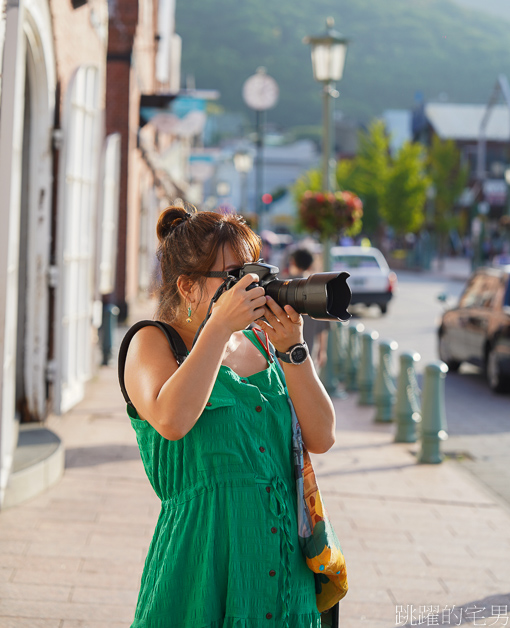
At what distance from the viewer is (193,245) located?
7.20 ft

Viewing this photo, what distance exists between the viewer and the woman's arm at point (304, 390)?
2131 mm

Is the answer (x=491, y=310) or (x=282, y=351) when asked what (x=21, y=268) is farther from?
(x=491, y=310)

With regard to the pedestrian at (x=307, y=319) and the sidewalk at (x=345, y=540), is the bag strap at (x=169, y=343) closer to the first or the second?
the sidewalk at (x=345, y=540)

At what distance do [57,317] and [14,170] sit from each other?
3.02 m

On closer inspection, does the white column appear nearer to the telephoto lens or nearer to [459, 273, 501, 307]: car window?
the telephoto lens

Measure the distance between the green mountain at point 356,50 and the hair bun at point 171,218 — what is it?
4109 inches

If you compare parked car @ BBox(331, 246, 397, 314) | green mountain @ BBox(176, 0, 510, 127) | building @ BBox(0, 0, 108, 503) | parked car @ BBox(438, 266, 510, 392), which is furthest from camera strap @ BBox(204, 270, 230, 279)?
green mountain @ BBox(176, 0, 510, 127)

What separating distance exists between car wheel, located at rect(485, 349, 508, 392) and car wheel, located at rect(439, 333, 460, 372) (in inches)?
63.3

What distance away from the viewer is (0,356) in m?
4.78

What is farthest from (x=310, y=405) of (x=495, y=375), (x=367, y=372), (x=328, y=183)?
(x=328, y=183)

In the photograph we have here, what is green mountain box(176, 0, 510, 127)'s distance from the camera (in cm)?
12006

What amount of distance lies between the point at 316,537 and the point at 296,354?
18.7 inches

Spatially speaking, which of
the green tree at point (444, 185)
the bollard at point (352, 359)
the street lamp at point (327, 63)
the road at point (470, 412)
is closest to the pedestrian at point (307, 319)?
the bollard at point (352, 359)

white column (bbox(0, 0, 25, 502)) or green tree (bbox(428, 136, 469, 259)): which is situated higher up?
green tree (bbox(428, 136, 469, 259))
